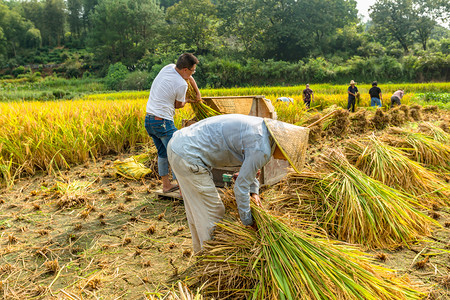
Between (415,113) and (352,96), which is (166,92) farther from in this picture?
(352,96)

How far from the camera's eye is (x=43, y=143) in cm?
478

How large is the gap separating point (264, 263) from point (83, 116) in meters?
4.89

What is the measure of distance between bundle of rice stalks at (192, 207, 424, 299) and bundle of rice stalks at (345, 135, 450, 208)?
68.8 inches

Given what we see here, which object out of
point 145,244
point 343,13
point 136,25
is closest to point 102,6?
point 136,25

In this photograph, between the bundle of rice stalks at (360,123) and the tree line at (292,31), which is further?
the tree line at (292,31)

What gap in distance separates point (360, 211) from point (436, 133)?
3151 millimetres

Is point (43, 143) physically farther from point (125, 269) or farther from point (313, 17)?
point (313, 17)

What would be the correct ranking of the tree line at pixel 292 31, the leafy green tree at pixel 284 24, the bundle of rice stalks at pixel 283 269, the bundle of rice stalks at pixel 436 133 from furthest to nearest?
the leafy green tree at pixel 284 24 < the tree line at pixel 292 31 < the bundle of rice stalks at pixel 436 133 < the bundle of rice stalks at pixel 283 269

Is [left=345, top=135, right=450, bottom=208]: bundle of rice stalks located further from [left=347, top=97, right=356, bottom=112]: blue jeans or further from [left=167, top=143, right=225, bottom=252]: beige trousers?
[left=347, top=97, right=356, bottom=112]: blue jeans

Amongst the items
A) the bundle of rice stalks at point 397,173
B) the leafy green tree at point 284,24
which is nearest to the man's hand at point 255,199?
the bundle of rice stalks at point 397,173

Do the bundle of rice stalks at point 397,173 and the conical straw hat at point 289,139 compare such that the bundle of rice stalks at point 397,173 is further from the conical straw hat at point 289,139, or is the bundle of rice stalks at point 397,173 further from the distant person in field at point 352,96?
the distant person in field at point 352,96

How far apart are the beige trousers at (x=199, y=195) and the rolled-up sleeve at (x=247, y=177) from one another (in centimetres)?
24

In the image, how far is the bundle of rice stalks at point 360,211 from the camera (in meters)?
2.74

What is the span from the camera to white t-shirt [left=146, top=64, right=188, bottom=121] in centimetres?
343
